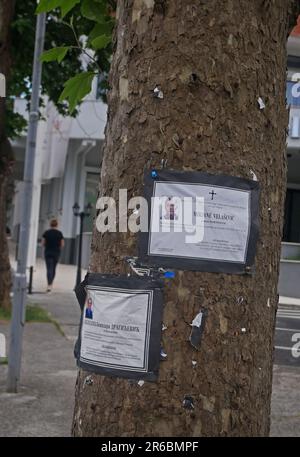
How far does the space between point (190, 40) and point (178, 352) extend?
1.00 m

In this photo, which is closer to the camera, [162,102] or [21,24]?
[162,102]

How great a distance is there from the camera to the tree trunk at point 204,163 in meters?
2.18

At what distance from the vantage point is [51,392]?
7.12 metres

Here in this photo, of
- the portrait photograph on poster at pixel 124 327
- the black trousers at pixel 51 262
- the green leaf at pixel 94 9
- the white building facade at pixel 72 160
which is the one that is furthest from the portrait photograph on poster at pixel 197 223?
the white building facade at pixel 72 160

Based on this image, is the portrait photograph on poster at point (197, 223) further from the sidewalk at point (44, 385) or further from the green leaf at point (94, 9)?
the sidewalk at point (44, 385)

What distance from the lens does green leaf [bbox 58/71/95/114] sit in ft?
11.1

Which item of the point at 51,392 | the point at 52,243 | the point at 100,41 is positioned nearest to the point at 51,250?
the point at 52,243

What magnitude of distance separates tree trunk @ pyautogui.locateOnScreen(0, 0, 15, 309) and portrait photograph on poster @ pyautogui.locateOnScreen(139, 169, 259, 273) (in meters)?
9.74

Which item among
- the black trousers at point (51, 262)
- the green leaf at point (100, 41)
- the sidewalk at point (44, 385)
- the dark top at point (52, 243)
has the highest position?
the green leaf at point (100, 41)

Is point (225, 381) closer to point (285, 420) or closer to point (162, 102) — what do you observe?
point (162, 102)

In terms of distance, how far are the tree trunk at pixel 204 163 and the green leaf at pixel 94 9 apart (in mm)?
1255

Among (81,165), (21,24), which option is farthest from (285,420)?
(81,165)

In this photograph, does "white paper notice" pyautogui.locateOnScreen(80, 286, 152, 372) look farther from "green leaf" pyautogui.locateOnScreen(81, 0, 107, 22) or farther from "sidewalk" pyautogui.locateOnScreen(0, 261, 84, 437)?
"sidewalk" pyautogui.locateOnScreen(0, 261, 84, 437)

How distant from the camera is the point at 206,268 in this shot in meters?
2.20
